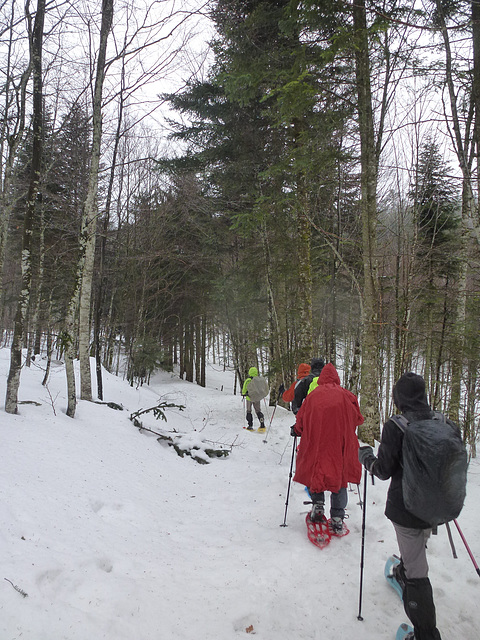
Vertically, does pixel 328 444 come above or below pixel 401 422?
below

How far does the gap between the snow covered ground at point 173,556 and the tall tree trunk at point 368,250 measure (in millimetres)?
2123

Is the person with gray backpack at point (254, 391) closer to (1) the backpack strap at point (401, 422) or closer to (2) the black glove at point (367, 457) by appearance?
(2) the black glove at point (367, 457)

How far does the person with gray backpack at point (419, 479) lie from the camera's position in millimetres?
2201

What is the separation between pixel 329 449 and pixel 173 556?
6.40 feet

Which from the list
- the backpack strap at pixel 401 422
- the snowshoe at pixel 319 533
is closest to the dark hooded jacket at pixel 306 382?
the snowshoe at pixel 319 533

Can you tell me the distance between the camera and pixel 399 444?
7.97 ft

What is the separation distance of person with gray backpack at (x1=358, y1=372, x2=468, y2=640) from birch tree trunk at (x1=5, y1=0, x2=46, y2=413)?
5538 millimetres

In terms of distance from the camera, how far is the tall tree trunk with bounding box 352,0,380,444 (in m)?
6.74

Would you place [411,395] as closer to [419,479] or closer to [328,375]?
[419,479]

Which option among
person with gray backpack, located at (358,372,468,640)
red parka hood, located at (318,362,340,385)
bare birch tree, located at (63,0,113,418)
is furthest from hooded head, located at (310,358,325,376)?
bare birch tree, located at (63,0,113,418)

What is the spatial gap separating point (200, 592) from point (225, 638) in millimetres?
514

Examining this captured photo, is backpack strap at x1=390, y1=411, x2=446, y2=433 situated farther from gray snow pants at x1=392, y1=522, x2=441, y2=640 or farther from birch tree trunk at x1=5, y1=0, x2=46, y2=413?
birch tree trunk at x1=5, y1=0, x2=46, y2=413

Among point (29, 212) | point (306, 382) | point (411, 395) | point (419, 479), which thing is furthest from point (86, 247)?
point (419, 479)

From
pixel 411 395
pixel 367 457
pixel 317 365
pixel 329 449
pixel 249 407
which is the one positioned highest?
pixel 411 395
